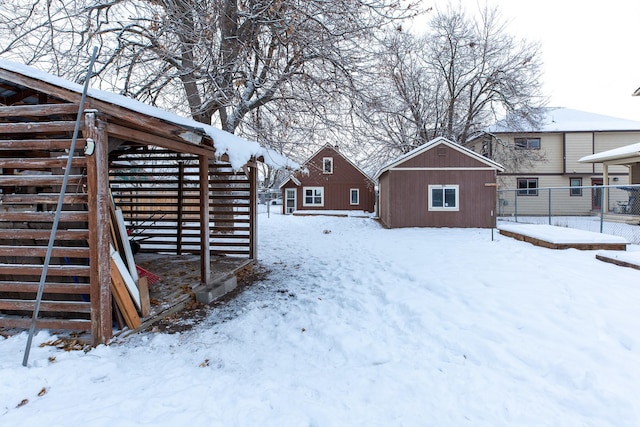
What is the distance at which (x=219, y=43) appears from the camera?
6.86 meters

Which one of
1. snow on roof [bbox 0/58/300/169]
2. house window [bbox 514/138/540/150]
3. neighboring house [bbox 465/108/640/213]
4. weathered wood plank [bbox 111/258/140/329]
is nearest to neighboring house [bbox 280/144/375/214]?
neighboring house [bbox 465/108/640/213]

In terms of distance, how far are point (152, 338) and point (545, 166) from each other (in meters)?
25.5

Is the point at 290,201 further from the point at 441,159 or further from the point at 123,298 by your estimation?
the point at 123,298

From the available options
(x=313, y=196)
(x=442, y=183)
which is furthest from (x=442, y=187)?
(x=313, y=196)

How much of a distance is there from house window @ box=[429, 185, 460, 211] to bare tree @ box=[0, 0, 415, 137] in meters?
8.49

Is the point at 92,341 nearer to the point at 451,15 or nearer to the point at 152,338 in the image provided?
the point at 152,338

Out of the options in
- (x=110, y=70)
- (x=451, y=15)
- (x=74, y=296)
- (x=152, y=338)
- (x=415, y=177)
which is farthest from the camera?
(x=451, y=15)

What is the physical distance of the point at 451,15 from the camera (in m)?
18.6

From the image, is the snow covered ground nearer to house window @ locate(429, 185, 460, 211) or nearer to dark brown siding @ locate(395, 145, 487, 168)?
house window @ locate(429, 185, 460, 211)

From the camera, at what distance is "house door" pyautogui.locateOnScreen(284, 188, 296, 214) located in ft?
82.1

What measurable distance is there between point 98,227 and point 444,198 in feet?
44.1

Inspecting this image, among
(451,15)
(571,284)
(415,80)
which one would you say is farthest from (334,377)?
(451,15)

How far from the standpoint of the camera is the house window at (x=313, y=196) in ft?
81.0

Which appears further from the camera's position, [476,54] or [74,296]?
[476,54]
